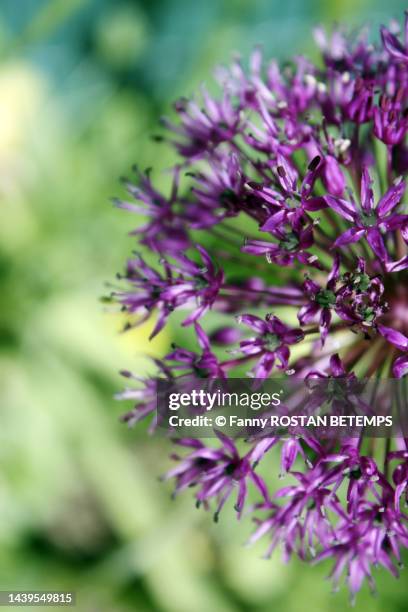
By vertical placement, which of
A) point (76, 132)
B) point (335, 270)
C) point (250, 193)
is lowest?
point (335, 270)

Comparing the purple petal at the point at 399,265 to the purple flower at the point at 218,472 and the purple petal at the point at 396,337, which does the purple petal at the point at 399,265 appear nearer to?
the purple petal at the point at 396,337

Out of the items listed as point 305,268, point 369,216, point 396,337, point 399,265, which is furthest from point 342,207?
point 305,268

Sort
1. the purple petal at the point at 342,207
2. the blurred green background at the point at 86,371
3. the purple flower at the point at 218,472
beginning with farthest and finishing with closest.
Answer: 1. the blurred green background at the point at 86,371
2. the purple flower at the point at 218,472
3. the purple petal at the point at 342,207

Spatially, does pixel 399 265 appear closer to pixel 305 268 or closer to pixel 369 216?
pixel 369 216

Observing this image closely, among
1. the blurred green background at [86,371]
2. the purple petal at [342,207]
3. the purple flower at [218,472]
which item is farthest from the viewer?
the blurred green background at [86,371]

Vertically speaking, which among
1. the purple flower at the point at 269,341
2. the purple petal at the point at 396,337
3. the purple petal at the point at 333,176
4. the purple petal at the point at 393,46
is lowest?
the purple petal at the point at 396,337

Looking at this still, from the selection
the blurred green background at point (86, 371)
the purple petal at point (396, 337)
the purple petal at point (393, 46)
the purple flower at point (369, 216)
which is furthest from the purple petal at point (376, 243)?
the blurred green background at point (86, 371)

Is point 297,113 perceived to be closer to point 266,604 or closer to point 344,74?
point 344,74

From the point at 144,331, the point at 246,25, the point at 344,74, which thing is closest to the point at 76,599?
the point at 144,331
